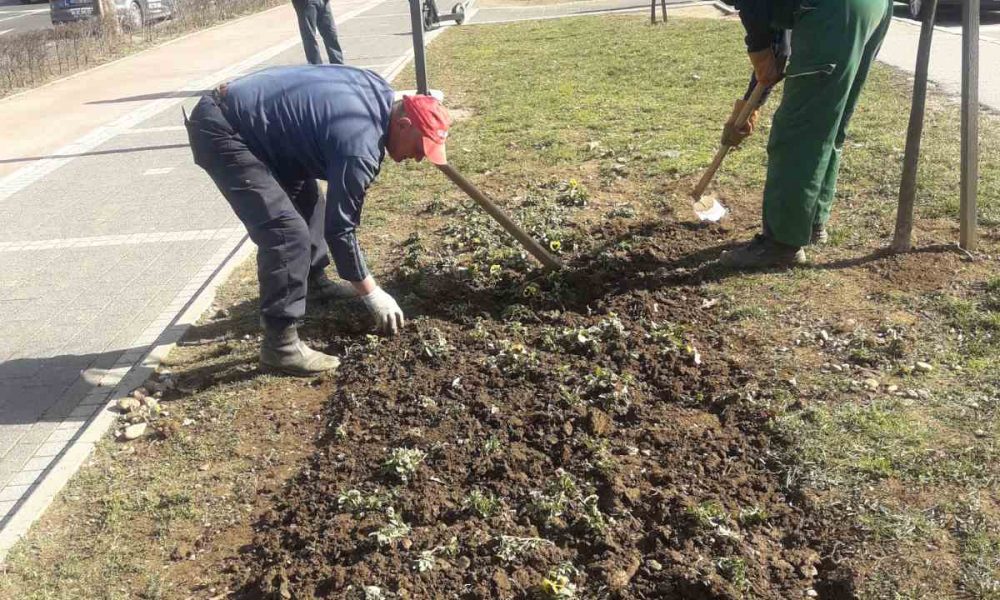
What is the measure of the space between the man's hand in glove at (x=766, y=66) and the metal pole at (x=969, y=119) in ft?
3.03

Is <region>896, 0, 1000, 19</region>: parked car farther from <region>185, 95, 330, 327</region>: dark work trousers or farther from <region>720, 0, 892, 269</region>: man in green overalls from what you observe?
<region>185, 95, 330, 327</region>: dark work trousers

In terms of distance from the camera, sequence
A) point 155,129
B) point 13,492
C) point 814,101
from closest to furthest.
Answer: point 13,492
point 814,101
point 155,129

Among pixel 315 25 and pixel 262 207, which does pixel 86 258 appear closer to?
pixel 262 207

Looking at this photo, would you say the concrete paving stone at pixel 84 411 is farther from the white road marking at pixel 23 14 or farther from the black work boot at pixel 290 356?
the white road marking at pixel 23 14

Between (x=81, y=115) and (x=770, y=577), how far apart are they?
1119 centimetres

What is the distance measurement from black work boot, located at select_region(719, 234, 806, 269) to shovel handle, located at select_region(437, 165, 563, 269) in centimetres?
100

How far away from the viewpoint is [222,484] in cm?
350

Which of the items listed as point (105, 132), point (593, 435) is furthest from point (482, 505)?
point (105, 132)

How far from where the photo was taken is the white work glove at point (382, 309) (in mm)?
3973

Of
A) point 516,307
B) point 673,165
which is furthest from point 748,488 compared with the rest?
point 673,165

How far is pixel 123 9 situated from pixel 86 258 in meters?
16.7

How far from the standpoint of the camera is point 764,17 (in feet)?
14.2

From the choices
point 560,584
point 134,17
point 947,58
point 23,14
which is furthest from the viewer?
point 23,14

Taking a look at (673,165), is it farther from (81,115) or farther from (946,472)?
(81,115)
